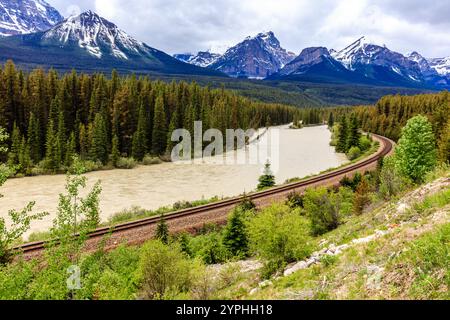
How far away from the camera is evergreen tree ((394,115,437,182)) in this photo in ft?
109

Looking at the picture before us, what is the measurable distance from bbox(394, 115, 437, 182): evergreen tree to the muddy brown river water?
18.6 m

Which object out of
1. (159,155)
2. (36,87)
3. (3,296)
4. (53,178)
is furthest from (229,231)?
(36,87)

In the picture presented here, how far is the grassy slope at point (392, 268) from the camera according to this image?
820cm

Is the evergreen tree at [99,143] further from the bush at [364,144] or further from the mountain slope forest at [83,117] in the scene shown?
the bush at [364,144]

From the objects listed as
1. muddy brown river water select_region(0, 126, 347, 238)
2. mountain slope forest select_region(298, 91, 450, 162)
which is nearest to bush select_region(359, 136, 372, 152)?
mountain slope forest select_region(298, 91, 450, 162)

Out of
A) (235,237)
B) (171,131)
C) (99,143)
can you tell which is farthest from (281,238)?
(171,131)

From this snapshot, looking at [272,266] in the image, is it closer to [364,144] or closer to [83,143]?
[83,143]

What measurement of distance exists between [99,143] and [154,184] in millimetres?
17976

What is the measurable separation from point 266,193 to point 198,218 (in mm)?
10076

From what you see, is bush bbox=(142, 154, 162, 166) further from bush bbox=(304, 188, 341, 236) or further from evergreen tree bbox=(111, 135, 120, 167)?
bush bbox=(304, 188, 341, 236)

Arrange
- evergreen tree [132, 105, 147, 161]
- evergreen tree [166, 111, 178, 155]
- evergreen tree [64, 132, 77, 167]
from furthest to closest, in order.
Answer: evergreen tree [166, 111, 178, 155], evergreen tree [132, 105, 147, 161], evergreen tree [64, 132, 77, 167]

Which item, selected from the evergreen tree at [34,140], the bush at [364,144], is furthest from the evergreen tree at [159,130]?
the bush at [364,144]

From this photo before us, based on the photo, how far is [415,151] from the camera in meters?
33.8
